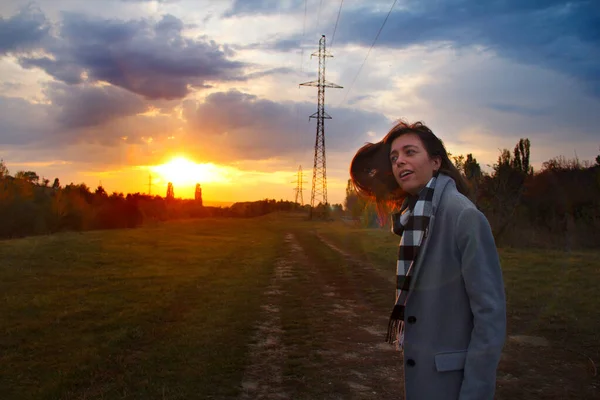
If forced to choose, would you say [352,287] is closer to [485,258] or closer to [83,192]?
[485,258]

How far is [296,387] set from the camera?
5.84 metres

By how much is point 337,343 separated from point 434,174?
583 cm

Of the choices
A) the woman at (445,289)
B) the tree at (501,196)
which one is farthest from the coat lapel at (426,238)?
the tree at (501,196)

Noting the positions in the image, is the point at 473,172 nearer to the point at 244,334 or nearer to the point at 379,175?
the point at 244,334

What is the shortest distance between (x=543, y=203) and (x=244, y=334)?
1104 inches

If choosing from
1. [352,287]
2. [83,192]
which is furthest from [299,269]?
[83,192]

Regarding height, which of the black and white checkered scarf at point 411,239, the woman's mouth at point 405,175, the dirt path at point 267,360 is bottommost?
the dirt path at point 267,360

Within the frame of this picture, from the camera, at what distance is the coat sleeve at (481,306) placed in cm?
204

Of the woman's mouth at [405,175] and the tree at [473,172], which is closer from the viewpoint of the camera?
the woman's mouth at [405,175]

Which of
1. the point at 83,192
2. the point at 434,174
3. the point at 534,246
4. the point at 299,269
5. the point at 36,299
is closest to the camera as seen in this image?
the point at 434,174

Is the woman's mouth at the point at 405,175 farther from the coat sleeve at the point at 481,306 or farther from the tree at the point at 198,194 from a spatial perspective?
the tree at the point at 198,194

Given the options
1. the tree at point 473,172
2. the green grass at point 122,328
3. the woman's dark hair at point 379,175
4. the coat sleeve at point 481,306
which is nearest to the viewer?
the coat sleeve at point 481,306

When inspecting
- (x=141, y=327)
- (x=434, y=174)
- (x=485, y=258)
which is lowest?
(x=141, y=327)

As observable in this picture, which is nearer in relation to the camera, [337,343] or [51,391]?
[51,391]
